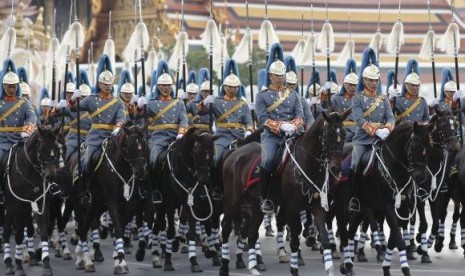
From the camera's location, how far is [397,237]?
15.3m

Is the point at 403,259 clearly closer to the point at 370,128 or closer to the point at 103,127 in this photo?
the point at 370,128

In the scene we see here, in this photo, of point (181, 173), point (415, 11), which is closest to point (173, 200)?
point (181, 173)

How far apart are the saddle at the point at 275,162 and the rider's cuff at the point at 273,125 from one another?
0.19 m

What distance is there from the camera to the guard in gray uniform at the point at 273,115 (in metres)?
15.9

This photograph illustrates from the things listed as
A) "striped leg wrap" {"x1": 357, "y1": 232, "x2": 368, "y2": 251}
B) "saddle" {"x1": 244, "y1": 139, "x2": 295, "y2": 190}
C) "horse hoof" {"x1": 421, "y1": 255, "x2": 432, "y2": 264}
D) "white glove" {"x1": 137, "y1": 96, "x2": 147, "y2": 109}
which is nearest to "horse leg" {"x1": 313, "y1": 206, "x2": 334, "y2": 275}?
"saddle" {"x1": 244, "y1": 139, "x2": 295, "y2": 190}

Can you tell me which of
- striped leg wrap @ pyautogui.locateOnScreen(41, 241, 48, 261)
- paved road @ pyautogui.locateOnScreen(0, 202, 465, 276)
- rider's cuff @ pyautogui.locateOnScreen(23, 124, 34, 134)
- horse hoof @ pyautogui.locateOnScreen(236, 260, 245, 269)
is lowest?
paved road @ pyautogui.locateOnScreen(0, 202, 465, 276)

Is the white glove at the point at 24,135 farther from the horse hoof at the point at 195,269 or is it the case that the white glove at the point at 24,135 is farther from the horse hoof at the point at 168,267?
the horse hoof at the point at 195,269

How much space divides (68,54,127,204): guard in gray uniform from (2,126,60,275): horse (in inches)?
42.9

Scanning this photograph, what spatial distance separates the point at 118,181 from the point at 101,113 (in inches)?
64.9

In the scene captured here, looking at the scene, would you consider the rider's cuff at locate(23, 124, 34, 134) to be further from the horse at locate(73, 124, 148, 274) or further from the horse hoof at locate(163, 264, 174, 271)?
the horse hoof at locate(163, 264, 174, 271)

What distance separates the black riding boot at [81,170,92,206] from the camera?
17.3 meters

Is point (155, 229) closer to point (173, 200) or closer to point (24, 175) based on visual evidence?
point (173, 200)

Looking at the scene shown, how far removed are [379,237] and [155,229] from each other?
10.2ft

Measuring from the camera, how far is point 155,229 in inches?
716
